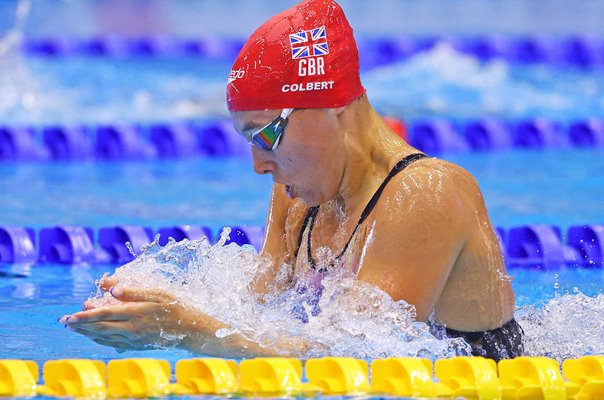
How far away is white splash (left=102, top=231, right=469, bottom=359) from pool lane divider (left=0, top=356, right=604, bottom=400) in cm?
7

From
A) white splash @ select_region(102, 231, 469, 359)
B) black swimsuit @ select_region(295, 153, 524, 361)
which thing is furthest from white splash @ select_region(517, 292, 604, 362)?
white splash @ select_region(102, 231, 469, 359)

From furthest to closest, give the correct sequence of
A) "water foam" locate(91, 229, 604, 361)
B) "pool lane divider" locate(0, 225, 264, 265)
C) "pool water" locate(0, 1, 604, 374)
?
"pool lane divider" locate(0, 225, 264, 265) → "pool water" locate(0, 1, 604, 374) → "water foam" locate(91, 229, 604, 361)

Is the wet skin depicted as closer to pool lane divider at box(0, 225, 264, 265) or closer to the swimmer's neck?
the swimmer's neck

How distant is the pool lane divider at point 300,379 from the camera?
2340mm

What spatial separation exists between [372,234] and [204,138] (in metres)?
5.56

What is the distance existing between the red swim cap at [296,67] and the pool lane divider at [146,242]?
2.32 m

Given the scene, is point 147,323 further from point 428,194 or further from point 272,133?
point 428,194

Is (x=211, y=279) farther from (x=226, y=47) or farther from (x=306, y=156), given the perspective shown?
(x=226, y=47)

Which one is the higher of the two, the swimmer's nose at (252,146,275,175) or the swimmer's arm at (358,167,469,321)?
the swimmer's nose at (252,146,275,175)

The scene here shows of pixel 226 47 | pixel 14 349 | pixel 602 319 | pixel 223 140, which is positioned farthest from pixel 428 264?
pixel 226 47

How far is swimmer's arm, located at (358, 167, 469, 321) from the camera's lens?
7.65 feet

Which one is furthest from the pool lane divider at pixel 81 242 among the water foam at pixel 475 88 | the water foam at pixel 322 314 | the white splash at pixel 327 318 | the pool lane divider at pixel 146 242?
the water foam at pixel 475 88

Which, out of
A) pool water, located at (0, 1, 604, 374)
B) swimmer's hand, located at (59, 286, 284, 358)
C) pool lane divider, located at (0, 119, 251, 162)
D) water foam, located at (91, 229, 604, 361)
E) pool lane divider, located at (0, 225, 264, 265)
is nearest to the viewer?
swimmer's hand, located at (59, 286, 284, 358)

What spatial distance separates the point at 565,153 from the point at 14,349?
5.56m
